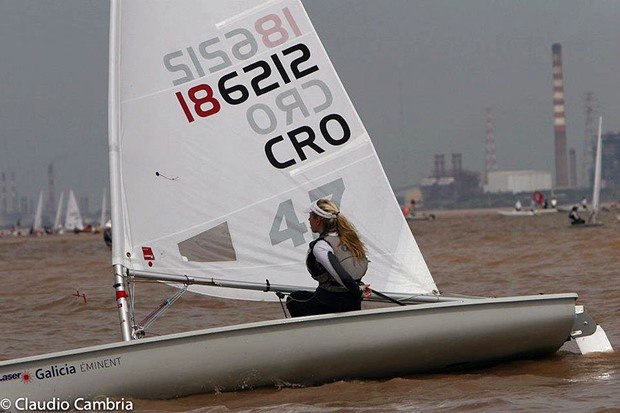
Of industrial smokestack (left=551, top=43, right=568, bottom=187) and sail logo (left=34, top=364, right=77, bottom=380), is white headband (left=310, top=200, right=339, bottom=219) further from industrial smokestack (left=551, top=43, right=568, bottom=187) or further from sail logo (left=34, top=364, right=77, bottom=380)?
industrial smokestack (left=551, top=43, right=568, bottom=187)

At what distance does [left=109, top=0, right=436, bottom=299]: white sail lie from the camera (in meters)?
7.23

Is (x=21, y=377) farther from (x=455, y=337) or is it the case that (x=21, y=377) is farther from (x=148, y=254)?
(x=455, y=337)

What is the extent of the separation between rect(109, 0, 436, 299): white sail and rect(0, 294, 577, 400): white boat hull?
2.87 feet

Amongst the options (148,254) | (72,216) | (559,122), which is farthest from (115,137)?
(559,122)

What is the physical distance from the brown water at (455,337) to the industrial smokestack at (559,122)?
115152 millimetres

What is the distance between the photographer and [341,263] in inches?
259

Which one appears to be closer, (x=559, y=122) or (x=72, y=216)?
(x=72, y=216)

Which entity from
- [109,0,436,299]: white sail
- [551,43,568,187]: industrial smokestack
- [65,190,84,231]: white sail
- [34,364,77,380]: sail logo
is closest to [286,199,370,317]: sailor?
[109,0,436,299]: white sail

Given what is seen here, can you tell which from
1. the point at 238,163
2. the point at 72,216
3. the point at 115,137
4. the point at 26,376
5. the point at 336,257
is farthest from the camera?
the point at 72,216

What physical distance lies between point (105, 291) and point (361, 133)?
26.3 ft

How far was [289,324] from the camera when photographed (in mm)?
6457

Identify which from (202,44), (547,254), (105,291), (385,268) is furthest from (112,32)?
(547,254)

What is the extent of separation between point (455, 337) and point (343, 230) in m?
0.82

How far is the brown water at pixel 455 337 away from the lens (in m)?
6.02
